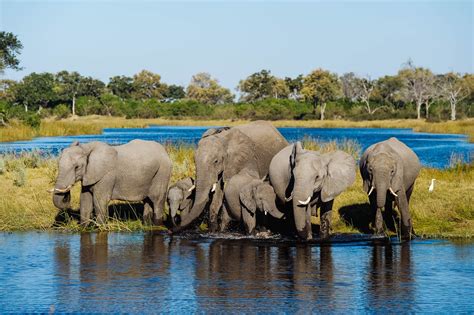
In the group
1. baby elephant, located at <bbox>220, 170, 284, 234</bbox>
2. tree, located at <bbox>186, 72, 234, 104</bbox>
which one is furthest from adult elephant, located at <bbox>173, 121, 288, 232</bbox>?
tree, located at <bbox>186, 72, 234, 104</bbox>

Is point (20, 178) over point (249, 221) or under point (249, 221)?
over

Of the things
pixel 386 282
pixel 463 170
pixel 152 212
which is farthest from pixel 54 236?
pixel 463 170

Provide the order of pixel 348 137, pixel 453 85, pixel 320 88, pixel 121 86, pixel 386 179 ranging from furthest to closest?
pixel 121 86 < pixel 453 85 < pixel 320 88 < pixel 348 137 < pixel 386 179

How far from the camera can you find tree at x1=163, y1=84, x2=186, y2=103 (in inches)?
5933

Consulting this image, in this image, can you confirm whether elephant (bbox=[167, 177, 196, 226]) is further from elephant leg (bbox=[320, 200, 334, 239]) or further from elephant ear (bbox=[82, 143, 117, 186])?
elephant leg (bbox=[320, 200, 334, 239])

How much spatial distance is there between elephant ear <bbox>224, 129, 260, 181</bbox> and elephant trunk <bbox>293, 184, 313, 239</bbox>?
235cm

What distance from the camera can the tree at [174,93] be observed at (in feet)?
494

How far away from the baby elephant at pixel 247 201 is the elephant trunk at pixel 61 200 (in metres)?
2.96

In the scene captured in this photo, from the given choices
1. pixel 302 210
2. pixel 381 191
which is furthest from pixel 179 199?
pixel 381 191

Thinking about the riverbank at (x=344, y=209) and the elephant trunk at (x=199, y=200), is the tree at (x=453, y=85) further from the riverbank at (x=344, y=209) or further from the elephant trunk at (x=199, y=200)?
the elephant trunk at (x=199, y=200)

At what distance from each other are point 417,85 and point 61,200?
88.0 m

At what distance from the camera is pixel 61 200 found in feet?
54.6

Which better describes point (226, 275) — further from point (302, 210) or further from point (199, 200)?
point (199, 200)

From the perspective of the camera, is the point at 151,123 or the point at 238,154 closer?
the point at 238,154
